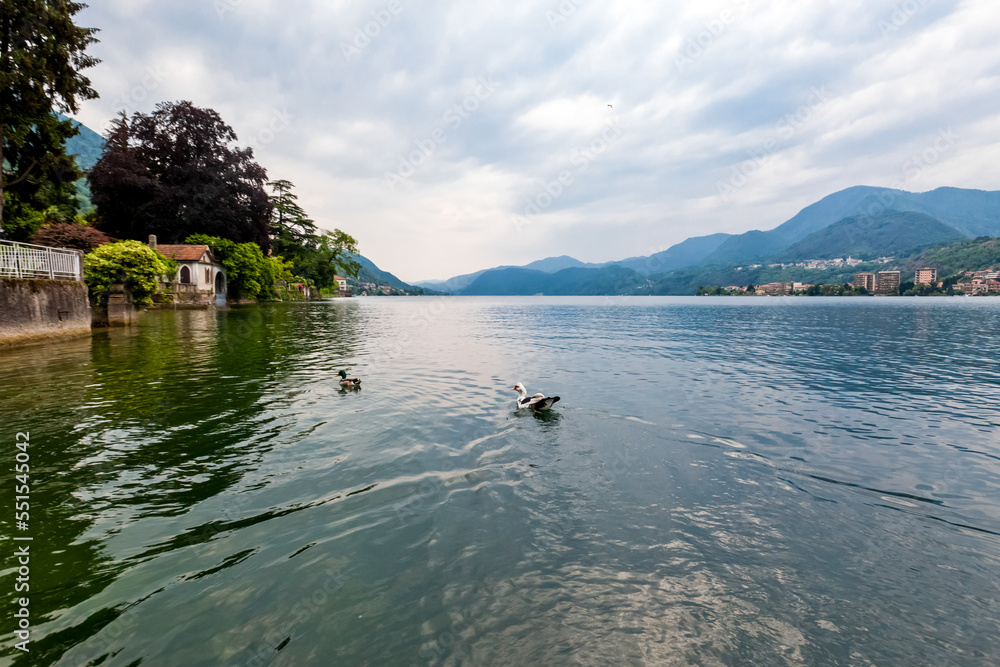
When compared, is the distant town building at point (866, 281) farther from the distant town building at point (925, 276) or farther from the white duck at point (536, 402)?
the white duck at point (536, 402)

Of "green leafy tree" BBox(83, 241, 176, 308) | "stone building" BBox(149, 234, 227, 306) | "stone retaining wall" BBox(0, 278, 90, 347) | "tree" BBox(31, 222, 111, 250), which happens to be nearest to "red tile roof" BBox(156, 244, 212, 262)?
"stone building" BBox(149, 234, 227, 306)

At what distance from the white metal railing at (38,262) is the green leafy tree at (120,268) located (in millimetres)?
6090

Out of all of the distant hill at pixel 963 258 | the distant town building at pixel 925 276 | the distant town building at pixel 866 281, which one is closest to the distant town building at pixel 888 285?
the distant town building at pixel 866 281

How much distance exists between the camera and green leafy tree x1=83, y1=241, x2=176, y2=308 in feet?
95.8

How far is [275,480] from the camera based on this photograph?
7348 mm

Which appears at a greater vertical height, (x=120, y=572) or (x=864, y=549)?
(x=120, y=572)

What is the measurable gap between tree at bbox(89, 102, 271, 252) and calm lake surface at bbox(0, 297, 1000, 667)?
5083cm

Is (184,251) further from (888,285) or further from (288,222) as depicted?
(888,285)

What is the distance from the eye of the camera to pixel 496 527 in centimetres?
615

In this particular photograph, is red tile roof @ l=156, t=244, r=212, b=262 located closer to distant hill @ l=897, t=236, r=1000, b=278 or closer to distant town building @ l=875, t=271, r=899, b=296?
distant town building @ l=875, t=271, r=899, b=296

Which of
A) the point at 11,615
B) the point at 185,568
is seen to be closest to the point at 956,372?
the point at 185,568

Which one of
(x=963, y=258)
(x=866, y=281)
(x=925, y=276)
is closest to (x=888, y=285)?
(x=925, y=276)

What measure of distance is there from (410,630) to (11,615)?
3.88m

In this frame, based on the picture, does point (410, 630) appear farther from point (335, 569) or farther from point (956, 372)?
point (956, 372)
